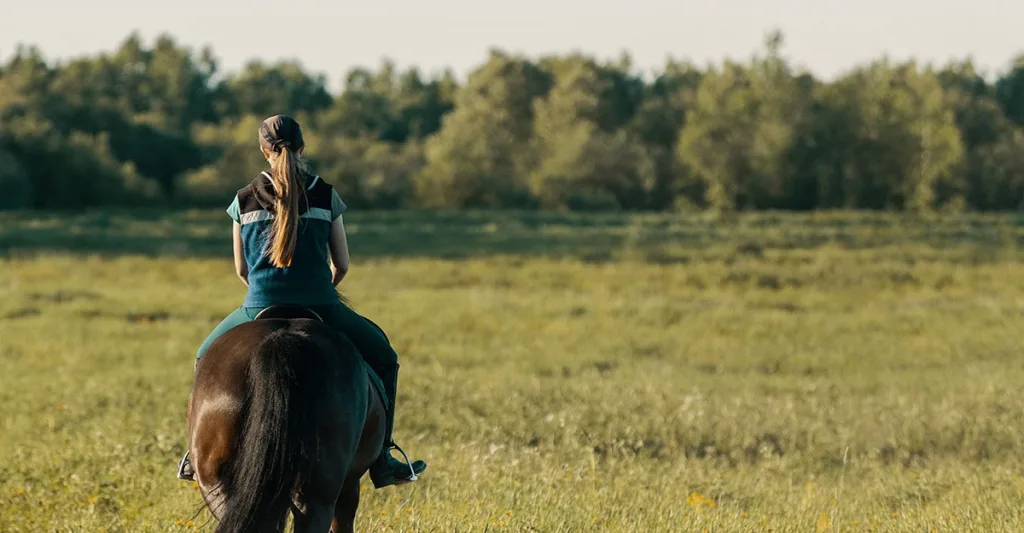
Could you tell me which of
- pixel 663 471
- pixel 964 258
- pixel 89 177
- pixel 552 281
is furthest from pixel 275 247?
pixel 89 177

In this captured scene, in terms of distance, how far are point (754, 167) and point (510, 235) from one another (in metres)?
50.2

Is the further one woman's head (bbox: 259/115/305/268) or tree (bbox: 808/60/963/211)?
tree (bbox: 808/60/963/211)

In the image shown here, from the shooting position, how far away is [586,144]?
3711 inches

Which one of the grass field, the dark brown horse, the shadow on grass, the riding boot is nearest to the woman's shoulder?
the dark brown horse

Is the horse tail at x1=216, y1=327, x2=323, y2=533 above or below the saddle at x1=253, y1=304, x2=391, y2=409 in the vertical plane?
below

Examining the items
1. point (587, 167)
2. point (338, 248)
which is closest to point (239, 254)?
point (338, 248)

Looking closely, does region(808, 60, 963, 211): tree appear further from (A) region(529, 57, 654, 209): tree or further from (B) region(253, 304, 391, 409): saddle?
(B) region(253, 304, 391, 409): saddle

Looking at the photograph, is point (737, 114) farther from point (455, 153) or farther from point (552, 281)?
point (552, 281)

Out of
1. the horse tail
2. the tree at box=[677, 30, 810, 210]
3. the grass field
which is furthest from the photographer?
the tree at box=[677, 30, 810, 210]

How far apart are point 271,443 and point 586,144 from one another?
89905 millimetres

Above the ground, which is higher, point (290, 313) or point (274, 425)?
point (290, 313)

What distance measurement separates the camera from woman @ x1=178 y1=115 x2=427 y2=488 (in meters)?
5.92

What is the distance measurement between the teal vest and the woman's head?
8 centimetres

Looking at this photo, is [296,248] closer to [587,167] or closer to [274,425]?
[274,425]
